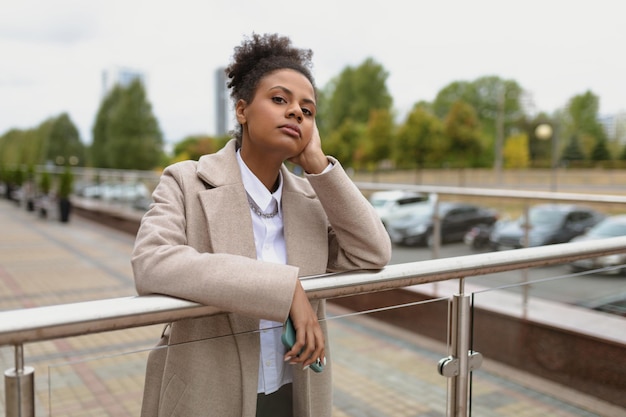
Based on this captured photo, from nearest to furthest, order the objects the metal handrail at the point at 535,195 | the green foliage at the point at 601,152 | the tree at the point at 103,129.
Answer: the metal handrail at the point at 535,195, the green foliage at the point at 601,152, the tree at the point at 103,129

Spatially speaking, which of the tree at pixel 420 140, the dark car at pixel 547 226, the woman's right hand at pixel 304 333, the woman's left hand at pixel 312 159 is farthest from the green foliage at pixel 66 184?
the tree at pixel 420 140

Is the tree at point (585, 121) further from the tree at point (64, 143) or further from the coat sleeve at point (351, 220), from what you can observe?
the coat sleeve at point (351, 220)

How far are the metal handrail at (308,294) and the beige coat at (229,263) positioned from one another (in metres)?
0.05

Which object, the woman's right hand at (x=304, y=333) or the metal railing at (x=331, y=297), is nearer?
the metal railing at (x=331, y=297)

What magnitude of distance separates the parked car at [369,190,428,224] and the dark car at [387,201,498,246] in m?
0.07

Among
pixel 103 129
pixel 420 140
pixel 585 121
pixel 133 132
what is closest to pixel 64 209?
pixel 420 140

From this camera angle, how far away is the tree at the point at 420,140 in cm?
3978

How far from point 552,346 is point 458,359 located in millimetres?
1759

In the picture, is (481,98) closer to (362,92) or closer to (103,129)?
(362,92)

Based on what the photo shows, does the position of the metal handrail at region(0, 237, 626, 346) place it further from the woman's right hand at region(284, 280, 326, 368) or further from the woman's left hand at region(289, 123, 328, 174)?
the woman's left hand at region(289, 123, 328, 174)

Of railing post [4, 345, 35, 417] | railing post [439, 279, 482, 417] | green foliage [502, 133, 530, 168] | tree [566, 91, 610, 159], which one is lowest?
railing post [439, 279, 482, 417]

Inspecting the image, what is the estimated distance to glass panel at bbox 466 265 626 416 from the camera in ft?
7.22

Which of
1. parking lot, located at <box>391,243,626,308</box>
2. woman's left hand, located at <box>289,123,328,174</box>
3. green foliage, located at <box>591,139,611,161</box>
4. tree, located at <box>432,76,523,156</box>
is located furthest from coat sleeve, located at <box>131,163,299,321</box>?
tree, located at <box>432,76,523,156</box>

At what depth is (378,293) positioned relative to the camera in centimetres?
174
